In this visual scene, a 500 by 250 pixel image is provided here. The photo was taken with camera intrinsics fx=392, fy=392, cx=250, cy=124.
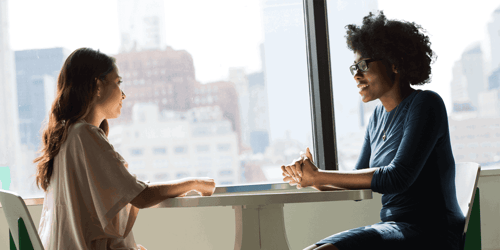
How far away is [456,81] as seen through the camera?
281 cm

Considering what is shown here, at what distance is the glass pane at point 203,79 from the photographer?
2799mm

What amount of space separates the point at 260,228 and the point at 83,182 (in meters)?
0.64

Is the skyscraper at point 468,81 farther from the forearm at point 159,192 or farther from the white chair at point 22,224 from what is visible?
the white chair at point 22,224

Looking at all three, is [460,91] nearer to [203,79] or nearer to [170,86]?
[203,79]

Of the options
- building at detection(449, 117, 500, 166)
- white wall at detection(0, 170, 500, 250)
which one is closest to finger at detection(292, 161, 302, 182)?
white wall at detection(0, 170, 500, 250)

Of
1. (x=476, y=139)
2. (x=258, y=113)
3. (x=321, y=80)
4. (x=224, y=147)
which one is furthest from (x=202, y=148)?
(x=476, y=139)

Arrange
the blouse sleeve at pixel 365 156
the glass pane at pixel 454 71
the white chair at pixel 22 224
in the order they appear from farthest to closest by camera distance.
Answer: the glass pane at pixel 454 71
the blouse sleeve at pixel 365 156
the white chair at pixel 22 224

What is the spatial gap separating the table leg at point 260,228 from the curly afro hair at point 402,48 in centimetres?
73

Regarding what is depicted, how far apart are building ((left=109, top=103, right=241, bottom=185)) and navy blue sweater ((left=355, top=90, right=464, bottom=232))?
1580 mm

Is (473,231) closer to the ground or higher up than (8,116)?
closer to the ground

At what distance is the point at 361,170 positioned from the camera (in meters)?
1.40

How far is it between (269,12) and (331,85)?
682mm

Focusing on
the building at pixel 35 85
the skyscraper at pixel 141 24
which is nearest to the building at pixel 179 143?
the skyscraper at pixel 141 24

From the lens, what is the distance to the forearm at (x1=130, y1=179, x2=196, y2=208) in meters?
1.27
